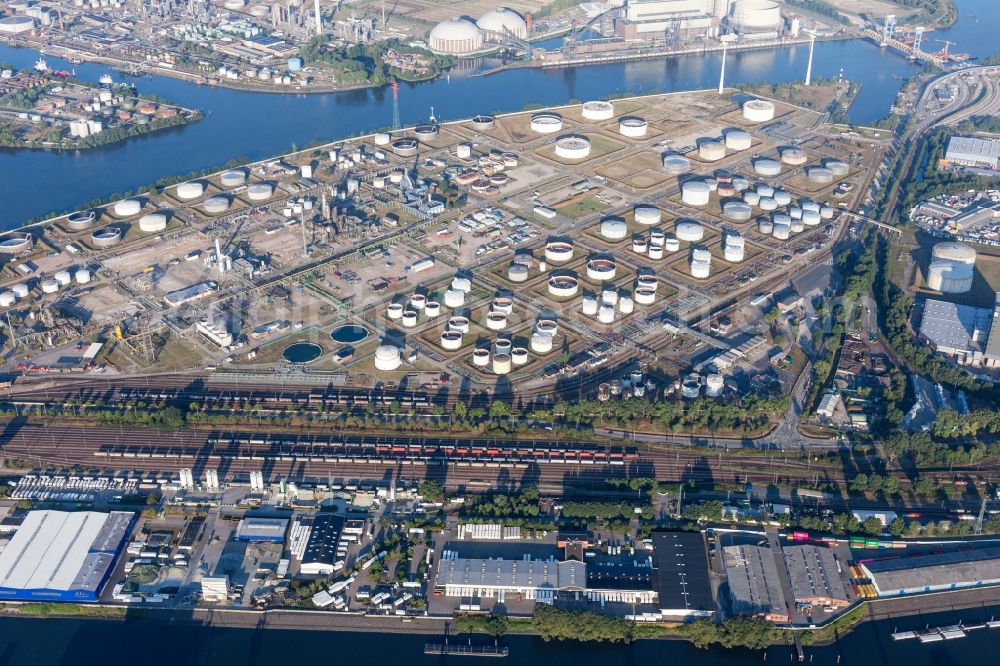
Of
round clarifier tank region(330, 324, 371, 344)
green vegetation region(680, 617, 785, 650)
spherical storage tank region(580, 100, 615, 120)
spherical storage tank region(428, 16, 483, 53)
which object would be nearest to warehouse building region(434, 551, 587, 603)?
green vegetation region(680, 617, 785, 650)

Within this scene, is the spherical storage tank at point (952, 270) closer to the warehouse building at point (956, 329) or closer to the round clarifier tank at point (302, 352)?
the warehouse building at point (956, 329)

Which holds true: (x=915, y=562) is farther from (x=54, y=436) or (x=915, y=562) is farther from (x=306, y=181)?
(x=306, y=181)

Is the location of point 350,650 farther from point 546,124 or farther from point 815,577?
point 546,124

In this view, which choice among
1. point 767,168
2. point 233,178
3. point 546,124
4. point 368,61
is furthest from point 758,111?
point 233,178

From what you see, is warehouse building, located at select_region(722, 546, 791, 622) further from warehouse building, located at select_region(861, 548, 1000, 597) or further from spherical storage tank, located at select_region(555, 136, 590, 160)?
spherical storage tank, located at select_region(555, 136, 590, 160)

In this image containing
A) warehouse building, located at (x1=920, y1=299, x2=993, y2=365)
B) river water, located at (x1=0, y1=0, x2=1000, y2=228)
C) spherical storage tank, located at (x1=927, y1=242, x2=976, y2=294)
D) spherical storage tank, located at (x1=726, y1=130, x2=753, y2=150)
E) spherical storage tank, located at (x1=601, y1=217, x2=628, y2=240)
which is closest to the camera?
warehouse building, located at (x1=920, y1=299, x2=993, y2=365)
